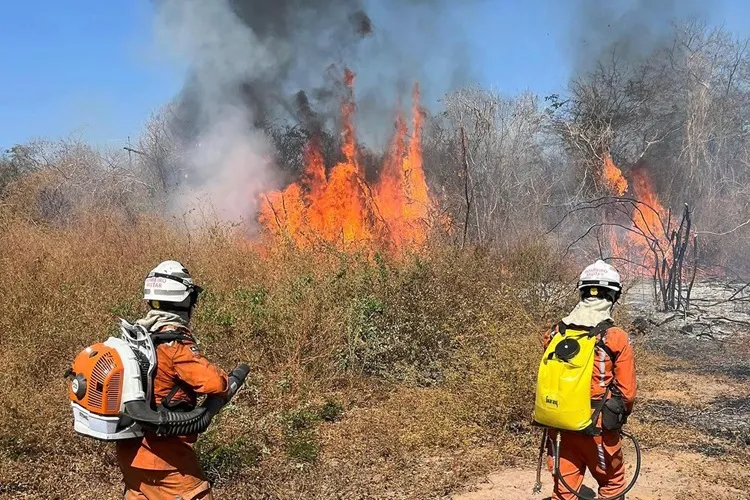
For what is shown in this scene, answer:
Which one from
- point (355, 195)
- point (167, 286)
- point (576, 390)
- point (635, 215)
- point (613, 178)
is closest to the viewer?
point (167, 286)

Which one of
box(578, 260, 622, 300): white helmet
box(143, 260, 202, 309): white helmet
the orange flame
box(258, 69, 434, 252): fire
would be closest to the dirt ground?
box(578, 260, 622, 300): white helmet

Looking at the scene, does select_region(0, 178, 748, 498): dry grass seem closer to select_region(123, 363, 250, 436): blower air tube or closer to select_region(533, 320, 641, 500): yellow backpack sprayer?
select_region(533, 320, 641, 500): yellow backpack sprayer

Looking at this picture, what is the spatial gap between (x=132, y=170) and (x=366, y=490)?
25793 mm

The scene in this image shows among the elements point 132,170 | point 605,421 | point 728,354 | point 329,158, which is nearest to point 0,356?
point 605,421

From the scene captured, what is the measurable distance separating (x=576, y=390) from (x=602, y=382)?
0.73 feet

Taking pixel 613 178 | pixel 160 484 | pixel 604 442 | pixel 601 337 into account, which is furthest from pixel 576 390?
pixel 613 178

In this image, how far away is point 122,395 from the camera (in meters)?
2.96

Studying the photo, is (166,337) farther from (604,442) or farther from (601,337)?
(604,442)

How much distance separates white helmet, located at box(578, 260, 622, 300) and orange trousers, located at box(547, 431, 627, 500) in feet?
2.86

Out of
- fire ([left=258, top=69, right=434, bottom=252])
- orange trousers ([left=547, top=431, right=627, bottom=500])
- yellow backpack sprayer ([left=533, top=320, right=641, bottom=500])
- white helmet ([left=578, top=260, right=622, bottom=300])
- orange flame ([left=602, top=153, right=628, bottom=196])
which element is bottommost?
orange trousers ([left=547, top=431, right=627, bottom=500])

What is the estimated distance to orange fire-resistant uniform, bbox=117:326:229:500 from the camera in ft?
10.1

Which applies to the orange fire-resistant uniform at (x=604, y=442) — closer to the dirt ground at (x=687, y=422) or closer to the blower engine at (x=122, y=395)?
the dirt ground at (x=687, y=422)

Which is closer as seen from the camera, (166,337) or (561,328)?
(166,337)

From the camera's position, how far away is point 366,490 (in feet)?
17.6
